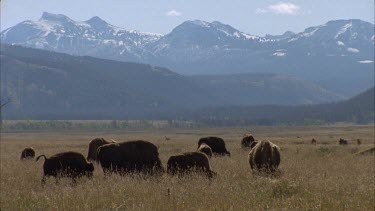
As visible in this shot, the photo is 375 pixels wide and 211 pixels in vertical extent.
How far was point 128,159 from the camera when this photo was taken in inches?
733

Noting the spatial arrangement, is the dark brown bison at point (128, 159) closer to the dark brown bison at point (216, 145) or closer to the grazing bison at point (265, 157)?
the grazing bison at point (265, 157)

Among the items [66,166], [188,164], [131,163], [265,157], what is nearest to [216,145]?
[265,157]

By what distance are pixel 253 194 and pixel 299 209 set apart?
247cm

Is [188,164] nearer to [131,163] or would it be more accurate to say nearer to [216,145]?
[131,163]

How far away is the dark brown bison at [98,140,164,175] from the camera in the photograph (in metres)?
18.6

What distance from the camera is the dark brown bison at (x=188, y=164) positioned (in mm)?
18125

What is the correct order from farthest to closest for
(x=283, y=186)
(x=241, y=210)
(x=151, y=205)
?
(x=283, y=186) < (x=151, y=205) < (x=241, y=210)

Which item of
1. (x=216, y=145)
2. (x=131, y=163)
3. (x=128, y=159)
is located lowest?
(x=216, y=145)

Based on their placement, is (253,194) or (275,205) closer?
(275,205)

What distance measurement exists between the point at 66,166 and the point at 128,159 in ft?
6.67

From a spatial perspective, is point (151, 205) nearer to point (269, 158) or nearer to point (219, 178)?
point (219, 178)

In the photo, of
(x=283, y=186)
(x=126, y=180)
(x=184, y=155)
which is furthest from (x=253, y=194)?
(x=184, y=155)

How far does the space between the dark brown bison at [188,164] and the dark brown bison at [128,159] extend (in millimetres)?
490

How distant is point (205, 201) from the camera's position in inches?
472
